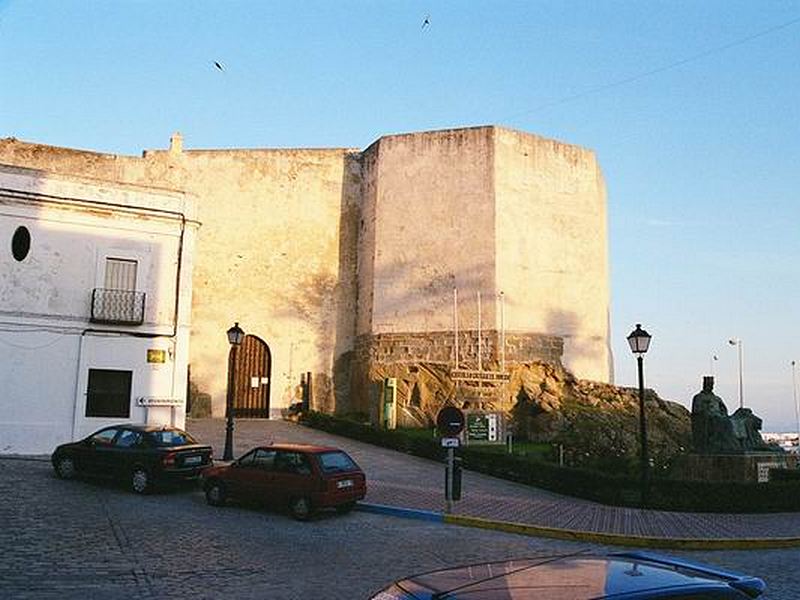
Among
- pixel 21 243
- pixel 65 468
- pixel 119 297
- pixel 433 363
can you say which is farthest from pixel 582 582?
pixel 433 363

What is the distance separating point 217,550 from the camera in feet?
32.2

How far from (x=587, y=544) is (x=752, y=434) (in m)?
7.60

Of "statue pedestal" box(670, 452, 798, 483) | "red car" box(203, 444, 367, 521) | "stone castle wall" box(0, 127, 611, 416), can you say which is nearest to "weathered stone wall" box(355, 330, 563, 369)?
"stone castle wall" box(0, 127, 611, 416)

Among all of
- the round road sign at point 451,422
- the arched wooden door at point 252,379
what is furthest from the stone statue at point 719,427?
the arched wooden door at point 252,379

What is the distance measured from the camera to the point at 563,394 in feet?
93.9

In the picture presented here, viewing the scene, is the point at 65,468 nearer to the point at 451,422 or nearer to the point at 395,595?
the point at 451,422

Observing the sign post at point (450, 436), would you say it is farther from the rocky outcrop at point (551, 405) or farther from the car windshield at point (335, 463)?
the rocky outcrop at point (551, 405)

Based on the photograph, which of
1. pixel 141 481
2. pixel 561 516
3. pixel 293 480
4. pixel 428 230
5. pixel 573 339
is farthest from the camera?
pixel 428 230

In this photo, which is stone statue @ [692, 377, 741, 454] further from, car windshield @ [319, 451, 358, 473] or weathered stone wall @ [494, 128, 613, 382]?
weathered stone wall @ [494, 128, 613, 382]

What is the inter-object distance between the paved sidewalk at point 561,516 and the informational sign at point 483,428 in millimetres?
1453

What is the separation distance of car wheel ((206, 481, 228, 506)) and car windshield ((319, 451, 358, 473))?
205cm

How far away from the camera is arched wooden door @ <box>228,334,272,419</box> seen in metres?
31.6

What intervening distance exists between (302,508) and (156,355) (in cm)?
961

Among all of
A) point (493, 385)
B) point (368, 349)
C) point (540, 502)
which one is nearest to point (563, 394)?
point (493, 385)
